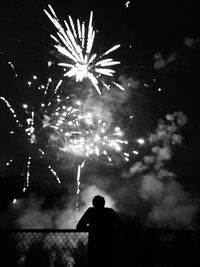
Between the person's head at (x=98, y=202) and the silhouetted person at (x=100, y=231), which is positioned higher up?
the person's head at (x=98, y=202)

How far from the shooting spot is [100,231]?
454cm

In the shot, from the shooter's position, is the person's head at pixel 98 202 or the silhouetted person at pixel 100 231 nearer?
the silhouetted person at pixel 100 231

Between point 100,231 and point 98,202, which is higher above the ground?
point 98,202

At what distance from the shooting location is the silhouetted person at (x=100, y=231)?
438 centimetres

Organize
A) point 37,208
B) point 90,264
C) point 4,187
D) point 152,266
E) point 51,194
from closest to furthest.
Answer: point 90,264 < point 152,266 < point 4,187 < point 37,208 < point 51,194

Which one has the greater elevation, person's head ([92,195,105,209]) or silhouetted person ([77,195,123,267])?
person's head ([92,195,105,209])

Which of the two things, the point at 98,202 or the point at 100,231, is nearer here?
the point at 100,231

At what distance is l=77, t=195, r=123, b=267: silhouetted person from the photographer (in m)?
4.38

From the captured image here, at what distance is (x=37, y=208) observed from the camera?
236 feet

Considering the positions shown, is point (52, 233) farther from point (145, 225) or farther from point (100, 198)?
Result: point (145, 225)

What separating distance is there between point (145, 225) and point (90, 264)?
8165cm

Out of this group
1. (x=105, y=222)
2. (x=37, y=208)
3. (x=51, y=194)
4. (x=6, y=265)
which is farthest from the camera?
(x=51, y=194)

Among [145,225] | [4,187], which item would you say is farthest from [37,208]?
[145,225]

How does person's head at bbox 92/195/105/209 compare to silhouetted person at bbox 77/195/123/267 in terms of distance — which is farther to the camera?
person's head at bbox 92/195/105/209
